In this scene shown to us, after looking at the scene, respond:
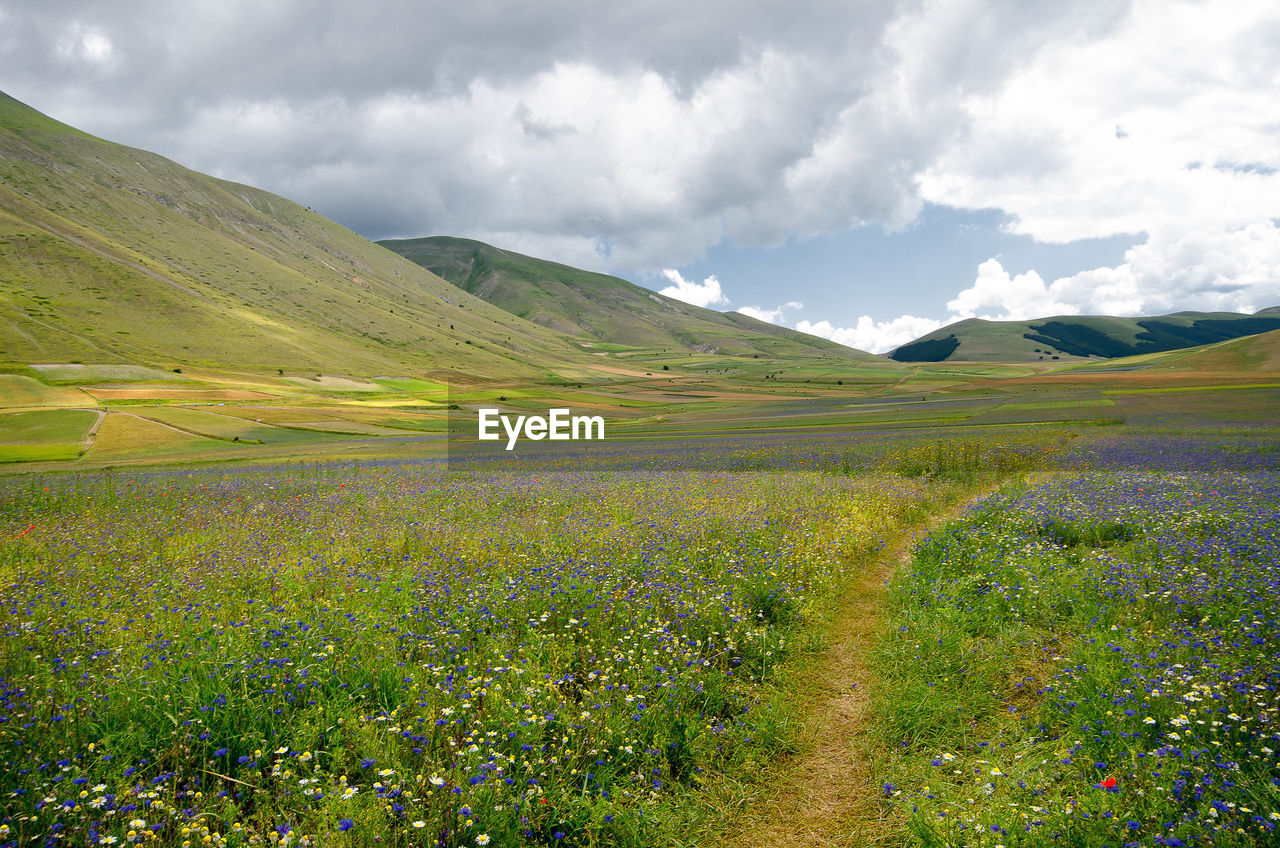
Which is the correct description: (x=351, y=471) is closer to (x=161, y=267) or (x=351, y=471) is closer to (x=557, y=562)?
(x=557, y=562)

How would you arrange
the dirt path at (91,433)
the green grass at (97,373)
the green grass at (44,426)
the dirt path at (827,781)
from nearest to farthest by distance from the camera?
the dirt path at (827,781)
the dirt path at (91,433)
the green grass at (44,426)
the green grass at (97,373)

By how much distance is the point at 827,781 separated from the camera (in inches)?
226

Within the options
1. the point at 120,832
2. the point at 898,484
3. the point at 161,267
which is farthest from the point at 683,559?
the point at 161,267

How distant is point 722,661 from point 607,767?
9.11 feet

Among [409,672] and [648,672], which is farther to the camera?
[648,672]

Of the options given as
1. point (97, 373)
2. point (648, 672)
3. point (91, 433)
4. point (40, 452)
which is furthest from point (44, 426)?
point (648, 672)

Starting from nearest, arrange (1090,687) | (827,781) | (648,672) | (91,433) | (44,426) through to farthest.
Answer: (827,781) → (1090,687) → (648,672) → (91,433) → (44,426)

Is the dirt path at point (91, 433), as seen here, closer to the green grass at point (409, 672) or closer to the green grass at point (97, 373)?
the green grass at point (97, 373)

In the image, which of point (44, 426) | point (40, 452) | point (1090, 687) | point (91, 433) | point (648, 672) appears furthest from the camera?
point (44, 426)

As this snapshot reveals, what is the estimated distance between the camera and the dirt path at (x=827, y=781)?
16.7ft

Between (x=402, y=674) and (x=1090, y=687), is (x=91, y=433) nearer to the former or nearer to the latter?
(x=402, y=674)

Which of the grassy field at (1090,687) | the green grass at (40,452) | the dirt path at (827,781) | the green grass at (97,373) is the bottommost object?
the green grass at (40,452)

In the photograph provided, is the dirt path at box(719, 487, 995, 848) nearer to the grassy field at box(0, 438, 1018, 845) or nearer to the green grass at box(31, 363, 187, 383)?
the grassy field at box(0, 438, 1018, 845)

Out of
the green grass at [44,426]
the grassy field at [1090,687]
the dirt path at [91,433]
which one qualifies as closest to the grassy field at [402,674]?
the grassy field at [1090,687]
